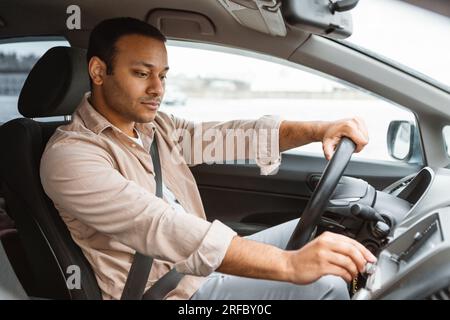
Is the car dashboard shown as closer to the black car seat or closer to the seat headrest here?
the black car seat

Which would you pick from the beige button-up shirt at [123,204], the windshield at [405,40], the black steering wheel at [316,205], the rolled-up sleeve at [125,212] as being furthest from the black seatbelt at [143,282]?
the windshield at [405,40]

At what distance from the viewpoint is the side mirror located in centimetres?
183

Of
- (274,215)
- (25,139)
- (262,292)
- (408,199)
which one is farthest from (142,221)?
(274,215)

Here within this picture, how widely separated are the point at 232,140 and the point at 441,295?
93cm

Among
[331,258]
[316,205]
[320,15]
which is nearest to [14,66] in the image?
[320,15]

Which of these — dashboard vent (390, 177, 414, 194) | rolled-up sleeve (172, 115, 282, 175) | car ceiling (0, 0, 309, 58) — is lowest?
dashboard vent (390, 177, 414, 194)

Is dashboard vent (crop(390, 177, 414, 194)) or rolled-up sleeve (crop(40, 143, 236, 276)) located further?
dashboard vent (crop(390, 177, 414, 194))

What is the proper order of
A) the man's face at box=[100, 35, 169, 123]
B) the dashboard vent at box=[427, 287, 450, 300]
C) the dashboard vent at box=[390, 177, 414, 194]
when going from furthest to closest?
the dashboard vent at box=[390, 177, 414, 194] < the man's face at box=[100, 35, 169, 123] < the dashboard vent at box=[427, 287, 450, 300]

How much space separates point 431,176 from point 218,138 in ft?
2.15

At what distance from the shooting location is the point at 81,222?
125 centimetres

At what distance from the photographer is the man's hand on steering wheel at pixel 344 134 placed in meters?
1.40

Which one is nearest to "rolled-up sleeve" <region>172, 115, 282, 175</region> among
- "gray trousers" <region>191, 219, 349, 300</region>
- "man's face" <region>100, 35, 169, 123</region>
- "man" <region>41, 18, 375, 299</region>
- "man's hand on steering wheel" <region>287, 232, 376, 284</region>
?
"man" <region>41, 18, 375, 299</region>

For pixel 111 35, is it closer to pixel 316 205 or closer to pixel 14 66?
pixel 14 66

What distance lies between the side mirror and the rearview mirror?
1.42 ft
